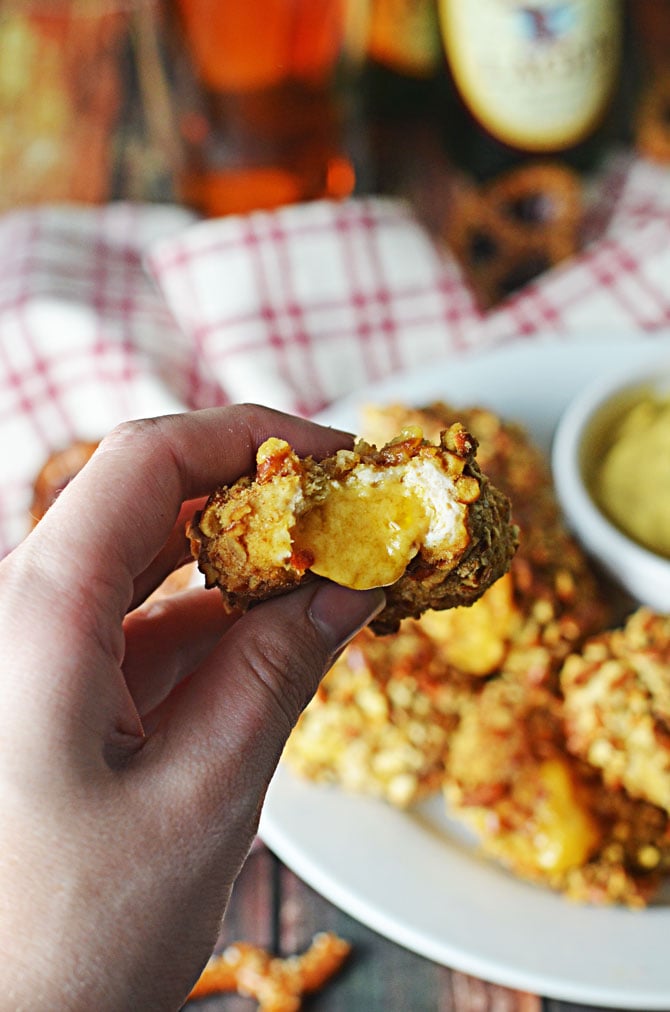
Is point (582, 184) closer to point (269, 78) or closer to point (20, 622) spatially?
point (269, 78)

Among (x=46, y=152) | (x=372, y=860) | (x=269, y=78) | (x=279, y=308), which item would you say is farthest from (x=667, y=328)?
(x=46, y=152)

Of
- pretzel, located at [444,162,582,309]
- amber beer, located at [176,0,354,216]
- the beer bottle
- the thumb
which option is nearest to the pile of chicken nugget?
the thumb

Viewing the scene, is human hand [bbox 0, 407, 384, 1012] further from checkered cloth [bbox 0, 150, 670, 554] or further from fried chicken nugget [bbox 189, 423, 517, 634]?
checkered cloth [bbox 0, 150, 670, 554]

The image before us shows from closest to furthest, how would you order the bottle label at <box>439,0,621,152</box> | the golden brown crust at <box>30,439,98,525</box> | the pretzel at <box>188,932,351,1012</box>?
the pretzel at <box>188,932,351,1012</box>
the golden brown crust at <box>30,439,98,525</box>
the bottle label at <box>439,0,621,152</box>

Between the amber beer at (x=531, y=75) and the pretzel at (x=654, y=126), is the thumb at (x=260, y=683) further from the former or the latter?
the pretzel at (x=654, y=126)

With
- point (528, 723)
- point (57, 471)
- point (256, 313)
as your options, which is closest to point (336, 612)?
point (528, 723)

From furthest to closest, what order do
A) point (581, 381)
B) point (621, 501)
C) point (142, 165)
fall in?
point (142, 165) < point (581, 381) < point (621, 501)
